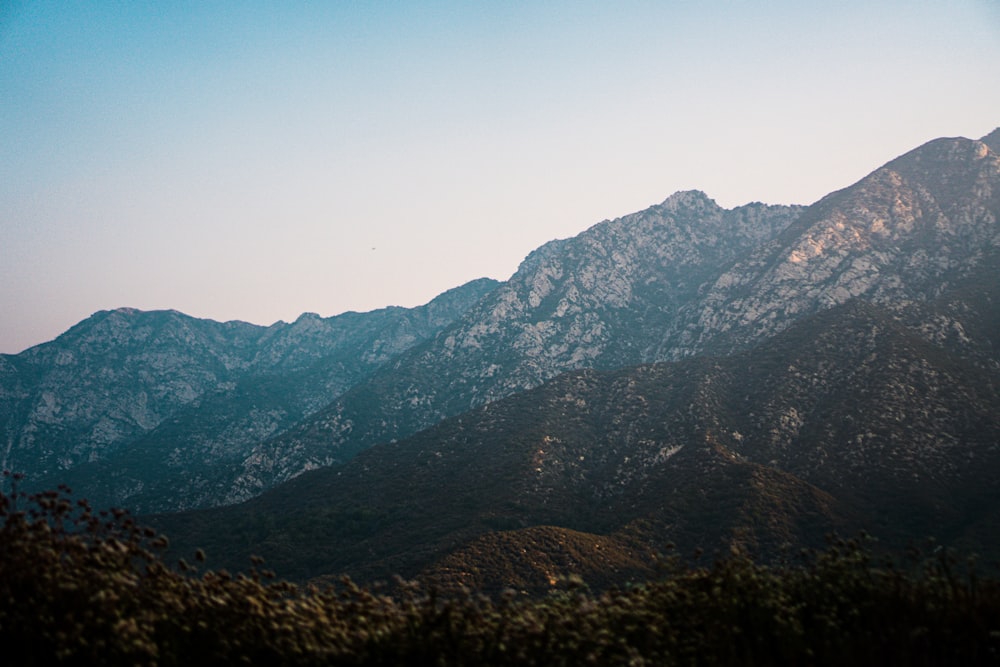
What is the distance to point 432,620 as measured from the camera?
12.9m

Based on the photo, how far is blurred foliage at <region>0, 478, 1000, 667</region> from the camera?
37.8 ft

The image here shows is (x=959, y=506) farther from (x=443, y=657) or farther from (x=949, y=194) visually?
(x=949, y=194)

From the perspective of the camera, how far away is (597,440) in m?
117

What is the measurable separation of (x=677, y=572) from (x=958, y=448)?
8586 cm

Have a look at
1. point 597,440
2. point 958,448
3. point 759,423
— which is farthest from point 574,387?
point 958,448

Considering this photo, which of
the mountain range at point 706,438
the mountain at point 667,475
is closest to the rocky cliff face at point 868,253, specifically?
the mountain range at point 706,438

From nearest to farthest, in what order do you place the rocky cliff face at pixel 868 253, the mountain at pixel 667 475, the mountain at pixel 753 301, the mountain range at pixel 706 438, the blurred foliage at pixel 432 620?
1. the blurred foliage at pixel 432 620
2. the mountain at pixel 667 475
3. the mountain range at pixel 706 438
4. the rocky cliff face at pixel 868 253
5. the mountain at pixel 753 301

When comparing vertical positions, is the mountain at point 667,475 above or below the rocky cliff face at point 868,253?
below

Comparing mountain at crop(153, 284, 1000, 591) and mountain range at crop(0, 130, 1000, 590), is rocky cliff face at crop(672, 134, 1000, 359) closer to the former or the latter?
mountain range at crop(0, 130, 1000, 590)

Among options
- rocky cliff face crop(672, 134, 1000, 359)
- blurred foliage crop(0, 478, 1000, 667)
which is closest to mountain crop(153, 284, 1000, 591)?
rocky cliff face crop(672, 134, 1000, 359)

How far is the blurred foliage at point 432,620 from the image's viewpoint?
11516 millimetres

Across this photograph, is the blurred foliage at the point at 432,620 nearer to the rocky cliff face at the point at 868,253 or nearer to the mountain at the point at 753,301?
the rocky cliff face at the point at 868,253

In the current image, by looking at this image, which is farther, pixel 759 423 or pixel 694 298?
pixel 694 298

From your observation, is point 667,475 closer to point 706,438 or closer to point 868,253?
point 706,438
